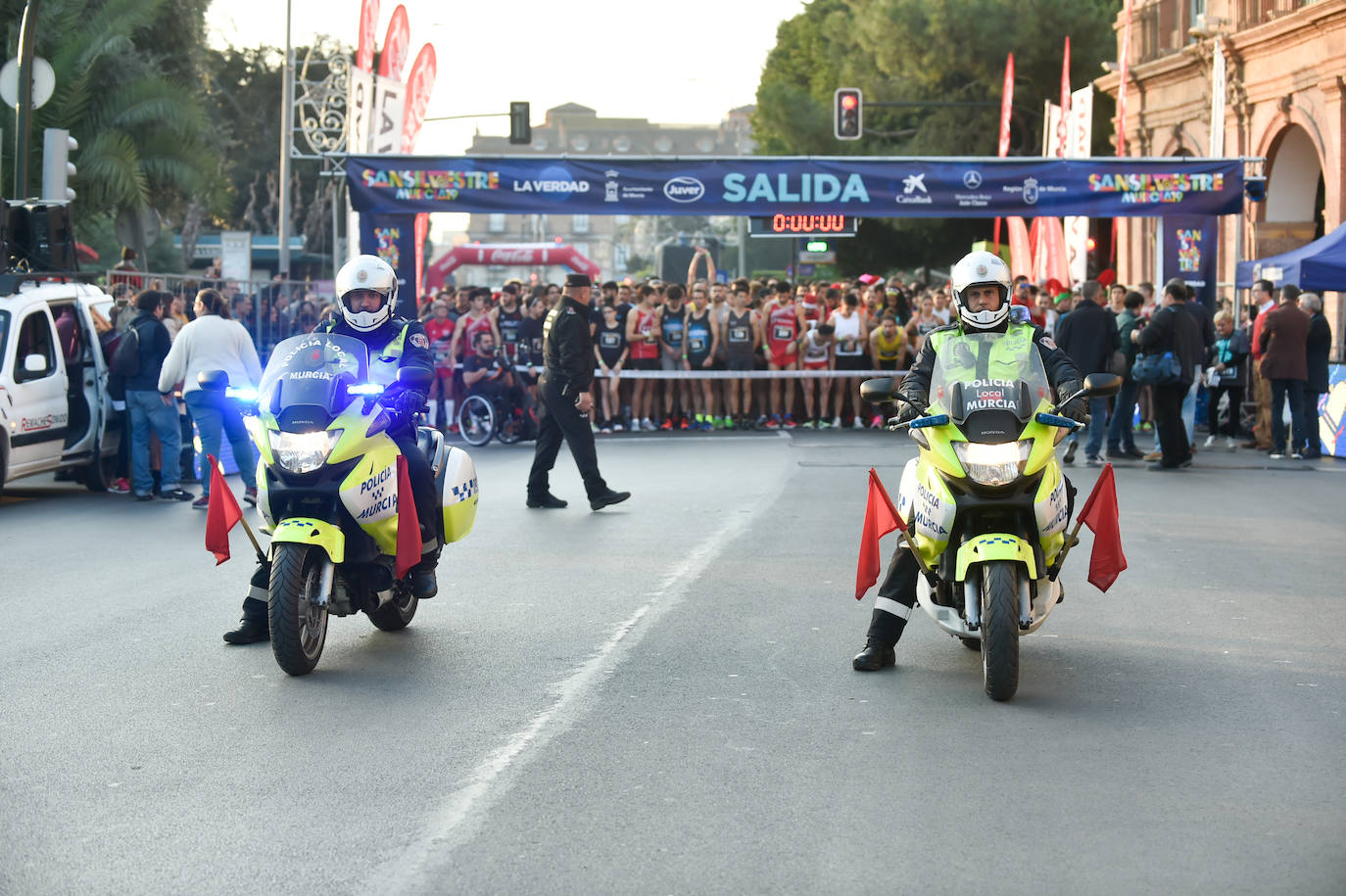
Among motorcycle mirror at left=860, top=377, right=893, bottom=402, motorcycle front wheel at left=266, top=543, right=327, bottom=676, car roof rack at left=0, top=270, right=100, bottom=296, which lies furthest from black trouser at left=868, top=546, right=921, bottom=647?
car roof rack at left=0, top=270, right=100, bottom=296

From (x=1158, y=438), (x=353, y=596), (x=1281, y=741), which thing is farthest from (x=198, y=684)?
(x=1158, y=438)

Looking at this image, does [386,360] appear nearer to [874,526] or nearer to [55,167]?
[874,526]

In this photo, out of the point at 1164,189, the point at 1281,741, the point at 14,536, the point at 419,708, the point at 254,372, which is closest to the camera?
the point at 1281,741

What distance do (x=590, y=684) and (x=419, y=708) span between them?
2.48 ft

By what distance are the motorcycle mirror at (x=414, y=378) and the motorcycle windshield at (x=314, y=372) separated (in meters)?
0.17

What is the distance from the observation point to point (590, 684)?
6.88 meters

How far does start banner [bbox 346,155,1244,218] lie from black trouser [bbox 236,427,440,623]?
14.1 meters

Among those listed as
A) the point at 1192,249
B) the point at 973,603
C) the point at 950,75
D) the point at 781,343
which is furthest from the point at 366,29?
the point at 973,603

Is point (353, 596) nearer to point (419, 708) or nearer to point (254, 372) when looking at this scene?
point (419, 708)

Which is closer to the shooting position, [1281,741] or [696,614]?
[1281,741]

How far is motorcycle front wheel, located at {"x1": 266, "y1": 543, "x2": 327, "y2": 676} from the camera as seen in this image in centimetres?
679

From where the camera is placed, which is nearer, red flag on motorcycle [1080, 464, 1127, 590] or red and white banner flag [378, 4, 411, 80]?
red flag on motorcycle [1080, 464, 1127, 590]

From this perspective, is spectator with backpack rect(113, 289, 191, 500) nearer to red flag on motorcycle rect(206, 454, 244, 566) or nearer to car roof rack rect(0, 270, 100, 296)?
car roof rack rect(0, 270, 100, 296)

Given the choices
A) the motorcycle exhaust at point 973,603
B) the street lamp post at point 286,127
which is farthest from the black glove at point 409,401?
the street lamp post at point 286,127
